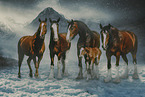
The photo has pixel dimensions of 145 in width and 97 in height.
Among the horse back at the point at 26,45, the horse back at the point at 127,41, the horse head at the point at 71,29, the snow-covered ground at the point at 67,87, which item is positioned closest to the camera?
the snow-covered ground at the point at 67,87

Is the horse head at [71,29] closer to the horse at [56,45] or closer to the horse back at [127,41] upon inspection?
the horse at [56,45]

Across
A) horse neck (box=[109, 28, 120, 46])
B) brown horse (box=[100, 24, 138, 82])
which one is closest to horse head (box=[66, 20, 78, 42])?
brown horse (box=[100, 24, 138, 82])

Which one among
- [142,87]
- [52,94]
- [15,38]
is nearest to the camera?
[52,94]

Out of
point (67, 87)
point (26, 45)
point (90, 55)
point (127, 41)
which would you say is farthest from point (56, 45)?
point (127, 41)

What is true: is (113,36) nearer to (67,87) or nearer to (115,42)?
(115,42)

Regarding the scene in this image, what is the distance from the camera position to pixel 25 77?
475cm

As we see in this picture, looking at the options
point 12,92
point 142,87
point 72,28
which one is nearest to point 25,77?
point 12,92

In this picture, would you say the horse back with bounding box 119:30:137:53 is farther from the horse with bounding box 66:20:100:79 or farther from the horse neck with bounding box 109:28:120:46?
the horse with bounding box 66:20:100:79

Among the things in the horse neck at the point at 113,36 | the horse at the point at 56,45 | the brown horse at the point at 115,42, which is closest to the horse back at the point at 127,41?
the brown horse at the point at 115,42

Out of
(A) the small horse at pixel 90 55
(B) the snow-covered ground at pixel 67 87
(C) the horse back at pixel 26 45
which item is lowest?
(B) the snow-covered ground at pixel 67 87

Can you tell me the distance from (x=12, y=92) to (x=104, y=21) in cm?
377

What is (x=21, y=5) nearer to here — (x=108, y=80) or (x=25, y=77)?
(x=25, y=77)

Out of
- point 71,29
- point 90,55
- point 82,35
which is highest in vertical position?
point 71,29

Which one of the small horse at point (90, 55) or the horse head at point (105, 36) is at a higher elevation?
the horse head at point (105, 36)
